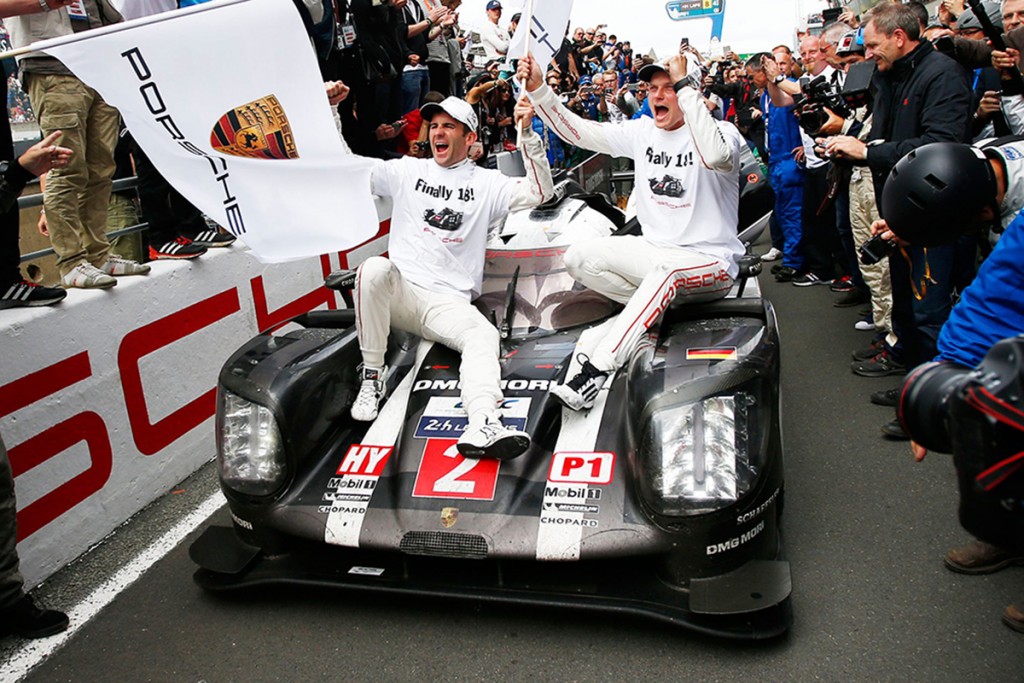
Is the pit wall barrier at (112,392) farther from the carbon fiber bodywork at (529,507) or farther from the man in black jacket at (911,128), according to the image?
the man in black jacket at (911,128)

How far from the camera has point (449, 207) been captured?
4590mm

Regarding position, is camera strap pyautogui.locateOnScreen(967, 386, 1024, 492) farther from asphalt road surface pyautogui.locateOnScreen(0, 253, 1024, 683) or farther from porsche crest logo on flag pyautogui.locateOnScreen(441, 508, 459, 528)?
porsche crest logo on flag pyautogui.locateOnScreen(441, 508, 459, 528)

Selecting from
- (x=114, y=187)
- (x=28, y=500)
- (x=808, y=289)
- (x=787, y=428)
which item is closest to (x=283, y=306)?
(x=114, y=187)

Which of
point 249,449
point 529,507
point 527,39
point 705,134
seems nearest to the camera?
point 529,507

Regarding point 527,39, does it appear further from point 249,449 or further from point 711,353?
point 249,449

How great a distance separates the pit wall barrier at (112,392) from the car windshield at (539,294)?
1.70 m

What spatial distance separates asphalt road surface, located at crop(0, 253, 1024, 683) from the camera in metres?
2.83

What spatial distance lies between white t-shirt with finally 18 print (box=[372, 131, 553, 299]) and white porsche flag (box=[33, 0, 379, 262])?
0.55 metres

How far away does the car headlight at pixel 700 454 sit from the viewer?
298cm

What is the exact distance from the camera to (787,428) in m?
4.73

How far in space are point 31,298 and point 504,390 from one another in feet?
7.49

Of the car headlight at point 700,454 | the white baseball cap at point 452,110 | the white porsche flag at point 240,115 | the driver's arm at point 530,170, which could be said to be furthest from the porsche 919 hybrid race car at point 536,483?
the white baseball cap at point 452,110

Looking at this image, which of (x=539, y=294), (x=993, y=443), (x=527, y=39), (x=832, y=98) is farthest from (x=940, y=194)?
(x=832, y=98)

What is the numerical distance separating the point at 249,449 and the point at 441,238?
1.60 metres
